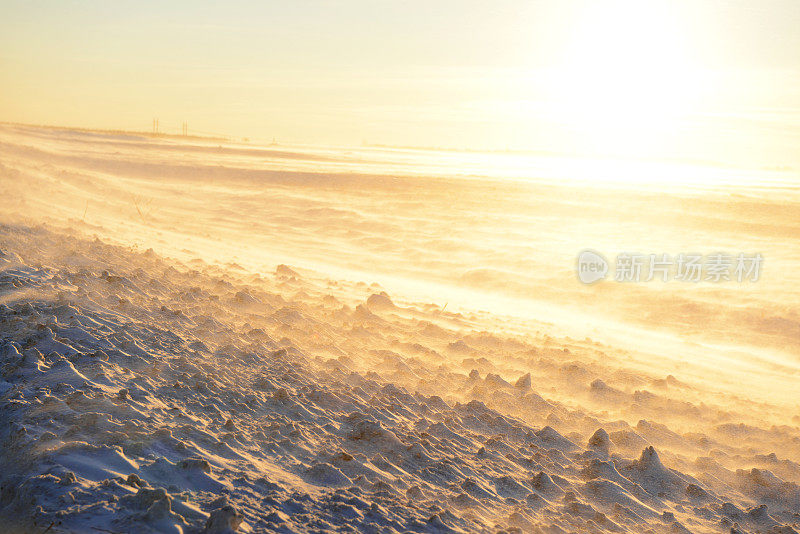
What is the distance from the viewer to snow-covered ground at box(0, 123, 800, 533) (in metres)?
2.53

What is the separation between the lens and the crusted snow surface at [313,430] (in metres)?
2.47

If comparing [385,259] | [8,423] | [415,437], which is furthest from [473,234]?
[8,423]

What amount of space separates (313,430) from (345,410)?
14.8 inches

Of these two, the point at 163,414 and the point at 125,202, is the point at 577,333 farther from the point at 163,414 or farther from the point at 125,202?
the point at 125,202
